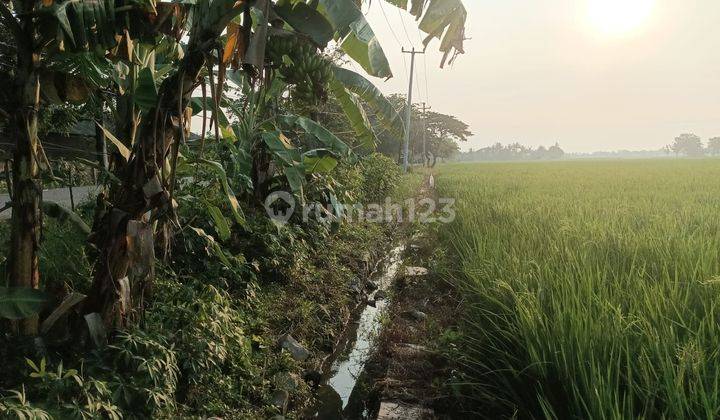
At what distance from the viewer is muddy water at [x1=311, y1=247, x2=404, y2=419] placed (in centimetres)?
288

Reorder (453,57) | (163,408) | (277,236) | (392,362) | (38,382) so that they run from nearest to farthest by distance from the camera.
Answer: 1. (38,382)
2. (163,408)
3. (392,362)
4. (453,57)
5. (277,236)

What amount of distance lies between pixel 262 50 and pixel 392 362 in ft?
6.78

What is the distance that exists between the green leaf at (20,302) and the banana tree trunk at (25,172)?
0.13 metres

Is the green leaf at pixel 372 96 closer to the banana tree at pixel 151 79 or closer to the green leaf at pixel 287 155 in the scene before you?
the green leaf at pixel 287 155

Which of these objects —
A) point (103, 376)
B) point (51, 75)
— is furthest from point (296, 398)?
point (51, 75)

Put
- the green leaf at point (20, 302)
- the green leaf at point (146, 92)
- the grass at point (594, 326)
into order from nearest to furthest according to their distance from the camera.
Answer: the grass at point (594, 326) → the green leaf at point (20, 302) → the green leaf at point (146, 92)

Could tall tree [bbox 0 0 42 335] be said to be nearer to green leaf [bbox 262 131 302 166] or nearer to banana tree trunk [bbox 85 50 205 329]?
banana tree trunk [bbox 85 50 205 329]

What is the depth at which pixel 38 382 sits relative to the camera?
189 cm

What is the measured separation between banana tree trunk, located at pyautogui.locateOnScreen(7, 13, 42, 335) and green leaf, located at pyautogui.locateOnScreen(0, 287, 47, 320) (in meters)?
0.13

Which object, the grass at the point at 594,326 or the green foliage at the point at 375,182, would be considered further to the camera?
the green foliage at the point at 375,182

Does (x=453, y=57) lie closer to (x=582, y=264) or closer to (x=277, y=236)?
(x=582, y=264)

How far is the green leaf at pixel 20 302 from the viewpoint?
186cm

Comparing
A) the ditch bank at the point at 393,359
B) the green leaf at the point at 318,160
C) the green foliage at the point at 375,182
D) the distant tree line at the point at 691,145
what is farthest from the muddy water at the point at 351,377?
the distant tree line at the point at 691,145

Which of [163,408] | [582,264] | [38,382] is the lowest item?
[163,408]
